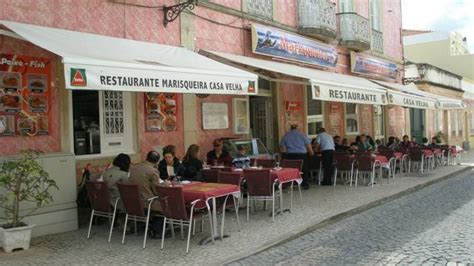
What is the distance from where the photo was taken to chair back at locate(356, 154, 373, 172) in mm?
11812

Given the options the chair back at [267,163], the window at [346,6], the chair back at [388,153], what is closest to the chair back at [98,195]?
the chair back at [267,163]

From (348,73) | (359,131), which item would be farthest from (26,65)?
(359,131)

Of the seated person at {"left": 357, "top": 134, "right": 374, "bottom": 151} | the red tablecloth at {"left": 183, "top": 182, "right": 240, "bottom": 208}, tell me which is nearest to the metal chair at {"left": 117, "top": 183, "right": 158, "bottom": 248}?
the red tablecloth at {"left": 183, "top": 182, "right": 240, "bottom": 208}

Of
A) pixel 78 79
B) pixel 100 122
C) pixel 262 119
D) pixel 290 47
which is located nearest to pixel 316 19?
pixel 290 47

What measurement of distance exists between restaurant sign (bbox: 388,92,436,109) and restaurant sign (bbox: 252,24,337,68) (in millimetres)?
2622

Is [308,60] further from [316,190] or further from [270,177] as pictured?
[270,177]

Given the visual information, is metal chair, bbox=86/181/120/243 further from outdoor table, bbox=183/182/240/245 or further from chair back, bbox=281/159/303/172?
chair back, bbox=281/159/303/172

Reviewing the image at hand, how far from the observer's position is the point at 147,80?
659 cm

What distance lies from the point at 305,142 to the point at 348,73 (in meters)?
6.93

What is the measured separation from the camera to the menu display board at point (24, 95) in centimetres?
714

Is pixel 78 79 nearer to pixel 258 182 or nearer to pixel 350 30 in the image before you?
pixel 258 182

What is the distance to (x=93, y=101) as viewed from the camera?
8578mm

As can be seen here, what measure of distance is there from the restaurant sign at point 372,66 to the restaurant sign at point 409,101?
290 cm

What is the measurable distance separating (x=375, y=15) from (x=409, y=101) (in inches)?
287
